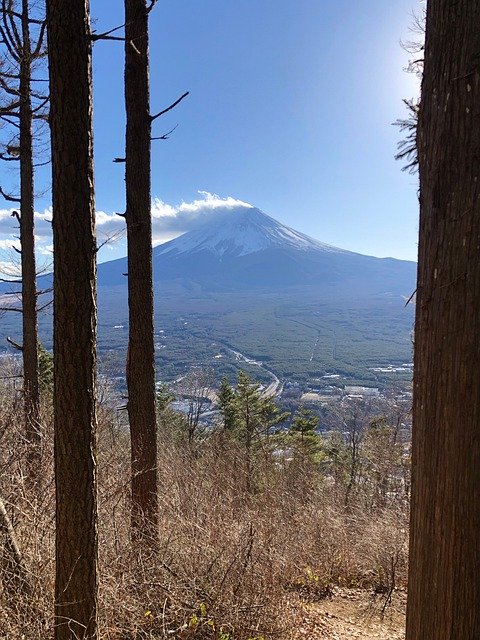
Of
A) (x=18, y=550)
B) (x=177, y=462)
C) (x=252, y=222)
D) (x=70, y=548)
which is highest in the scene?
(x=252, y=222)

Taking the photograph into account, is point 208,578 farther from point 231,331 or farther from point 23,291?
point 231,331

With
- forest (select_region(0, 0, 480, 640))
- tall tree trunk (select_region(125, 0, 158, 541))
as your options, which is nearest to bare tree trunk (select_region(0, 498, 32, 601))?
forest (select_region(0, 0, 480, 640))

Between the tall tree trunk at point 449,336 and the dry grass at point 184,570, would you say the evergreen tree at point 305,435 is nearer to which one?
the dry grass at point 184,570

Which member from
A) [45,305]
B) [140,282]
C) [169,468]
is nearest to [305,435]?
[169,468]

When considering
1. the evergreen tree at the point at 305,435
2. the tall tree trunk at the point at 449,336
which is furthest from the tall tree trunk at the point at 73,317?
the evergreen tree at the point at 305,435

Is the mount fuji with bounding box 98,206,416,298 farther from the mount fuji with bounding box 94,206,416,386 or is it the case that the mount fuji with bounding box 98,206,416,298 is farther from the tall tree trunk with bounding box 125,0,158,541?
the tall tree trunk with bounding box 125,0,158,541

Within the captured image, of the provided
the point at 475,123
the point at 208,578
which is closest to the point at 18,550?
the point at 208,578
